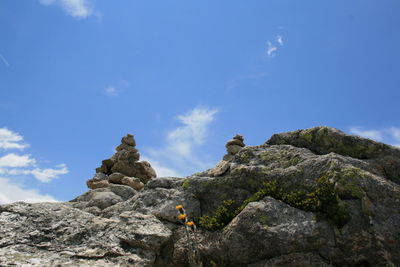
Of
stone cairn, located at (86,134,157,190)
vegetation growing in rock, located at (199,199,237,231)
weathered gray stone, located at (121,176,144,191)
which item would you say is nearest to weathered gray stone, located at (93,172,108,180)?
stone cairn, located at (86,134,157,190)

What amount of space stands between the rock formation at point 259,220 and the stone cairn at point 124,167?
4028cm

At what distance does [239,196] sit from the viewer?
12.6 meters

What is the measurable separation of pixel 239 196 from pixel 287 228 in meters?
2.72

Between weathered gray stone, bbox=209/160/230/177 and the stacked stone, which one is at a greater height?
the stacked stone

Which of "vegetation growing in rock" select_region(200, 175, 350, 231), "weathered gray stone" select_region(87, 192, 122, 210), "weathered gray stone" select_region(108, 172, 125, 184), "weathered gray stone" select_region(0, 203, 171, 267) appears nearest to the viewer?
"weathered gray stone" select_region(0, 203, 171, 267)

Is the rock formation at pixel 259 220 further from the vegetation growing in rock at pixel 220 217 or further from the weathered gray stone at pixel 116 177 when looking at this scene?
the weathered gray stone at pixel 116 177

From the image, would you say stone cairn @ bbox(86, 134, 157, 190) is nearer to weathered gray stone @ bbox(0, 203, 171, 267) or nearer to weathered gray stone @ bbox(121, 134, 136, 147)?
weathered gray stone @ bbox(121, 134, 136, 147)

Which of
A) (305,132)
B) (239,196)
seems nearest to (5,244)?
(239,196)

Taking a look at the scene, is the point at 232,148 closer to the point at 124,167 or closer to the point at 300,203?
the point at 124,167

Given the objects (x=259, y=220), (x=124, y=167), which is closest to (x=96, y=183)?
(x=124, y=167)

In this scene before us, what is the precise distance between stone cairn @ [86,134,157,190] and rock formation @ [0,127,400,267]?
40.3m

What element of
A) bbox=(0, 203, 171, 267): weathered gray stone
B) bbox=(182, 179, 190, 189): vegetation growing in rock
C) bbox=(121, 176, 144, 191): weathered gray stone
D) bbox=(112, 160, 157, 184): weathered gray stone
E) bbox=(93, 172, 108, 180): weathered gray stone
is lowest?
bbox=(0, 203, 171, 267): weathered gray stone

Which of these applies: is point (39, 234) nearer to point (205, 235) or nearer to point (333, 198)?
point (205, 235)

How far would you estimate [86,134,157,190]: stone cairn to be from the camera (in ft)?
172
